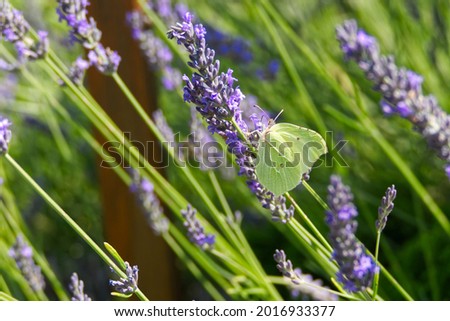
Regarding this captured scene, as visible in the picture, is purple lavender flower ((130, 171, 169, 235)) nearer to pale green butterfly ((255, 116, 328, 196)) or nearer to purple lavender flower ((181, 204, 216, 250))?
purple lavender flower ((181, 204, 216, 250))

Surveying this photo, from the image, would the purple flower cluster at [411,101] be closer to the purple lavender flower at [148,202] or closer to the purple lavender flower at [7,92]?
the purple lavender flower at [148,202]

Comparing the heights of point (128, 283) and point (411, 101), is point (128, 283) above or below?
below

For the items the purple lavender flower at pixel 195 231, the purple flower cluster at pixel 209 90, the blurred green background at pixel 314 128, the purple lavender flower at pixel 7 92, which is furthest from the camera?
the purple lavender flower at pixel 7 92

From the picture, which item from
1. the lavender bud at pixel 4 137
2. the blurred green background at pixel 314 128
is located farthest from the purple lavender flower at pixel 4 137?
the blurred green background at pixel 314 128

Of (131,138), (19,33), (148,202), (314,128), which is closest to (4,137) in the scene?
(19,33)

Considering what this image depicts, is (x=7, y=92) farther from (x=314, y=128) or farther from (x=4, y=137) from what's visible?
(x=4, y=137)
